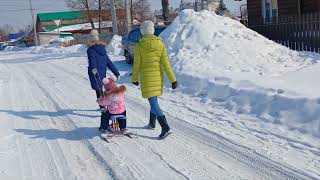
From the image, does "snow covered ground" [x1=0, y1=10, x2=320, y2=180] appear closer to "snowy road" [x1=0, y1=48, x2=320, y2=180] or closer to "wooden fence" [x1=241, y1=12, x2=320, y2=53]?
"snowy road" [x1=0, y1=48, x2=320, y2=180]

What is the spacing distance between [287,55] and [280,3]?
32.3 ft

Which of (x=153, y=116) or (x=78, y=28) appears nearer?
(x=153, y=116)

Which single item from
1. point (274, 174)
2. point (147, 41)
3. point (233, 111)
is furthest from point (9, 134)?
point (274, 174)

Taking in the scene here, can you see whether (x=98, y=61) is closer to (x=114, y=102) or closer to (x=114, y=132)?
(x=114, y=102)

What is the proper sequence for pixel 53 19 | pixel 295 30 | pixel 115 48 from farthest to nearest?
pixel 53 19, pixel 115 48, pixel 295 30

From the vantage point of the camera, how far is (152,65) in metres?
6.88

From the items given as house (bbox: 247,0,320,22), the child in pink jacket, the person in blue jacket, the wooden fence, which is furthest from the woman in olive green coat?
house (bbox: 247,0,320,22)

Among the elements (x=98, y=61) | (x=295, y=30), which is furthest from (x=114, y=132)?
(x=295, y=30)

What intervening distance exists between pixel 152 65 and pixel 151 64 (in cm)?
2

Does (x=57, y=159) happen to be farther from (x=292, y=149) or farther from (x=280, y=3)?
(x=280, y=3)

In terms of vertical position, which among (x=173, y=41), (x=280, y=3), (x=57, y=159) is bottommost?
(x=57, y=159)

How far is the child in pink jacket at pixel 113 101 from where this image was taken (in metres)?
7.11

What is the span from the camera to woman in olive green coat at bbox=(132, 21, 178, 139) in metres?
6.80

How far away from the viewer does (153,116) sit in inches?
297
